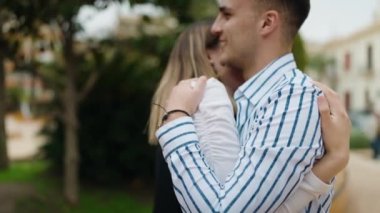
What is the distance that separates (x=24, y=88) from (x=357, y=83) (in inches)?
1006

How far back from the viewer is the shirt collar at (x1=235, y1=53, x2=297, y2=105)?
4.08 feet

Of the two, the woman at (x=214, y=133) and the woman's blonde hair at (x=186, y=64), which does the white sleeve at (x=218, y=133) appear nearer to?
the woman at (x=214, y=133)

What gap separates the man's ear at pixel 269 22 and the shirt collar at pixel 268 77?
0.07 metres

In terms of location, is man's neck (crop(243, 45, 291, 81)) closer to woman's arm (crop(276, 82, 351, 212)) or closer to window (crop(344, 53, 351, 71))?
woman's arm (crop(276, 82, 351, 212))

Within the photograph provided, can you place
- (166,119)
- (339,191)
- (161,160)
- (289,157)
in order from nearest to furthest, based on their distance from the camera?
(289,157)
(166,119)
(161,160)
(339,191)

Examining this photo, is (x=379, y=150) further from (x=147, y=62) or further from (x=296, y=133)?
(x=296, y=133)

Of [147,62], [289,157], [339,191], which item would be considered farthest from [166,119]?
[147,62]

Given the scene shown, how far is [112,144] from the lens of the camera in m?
8.35

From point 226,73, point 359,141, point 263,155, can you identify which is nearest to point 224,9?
point 226,73

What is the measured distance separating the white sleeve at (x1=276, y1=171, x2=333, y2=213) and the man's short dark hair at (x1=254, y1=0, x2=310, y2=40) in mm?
342

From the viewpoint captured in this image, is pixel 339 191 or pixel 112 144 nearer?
pixel 339 191

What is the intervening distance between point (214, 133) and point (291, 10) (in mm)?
332

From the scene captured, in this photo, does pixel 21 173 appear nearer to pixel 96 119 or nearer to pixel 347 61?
pixel 96 119

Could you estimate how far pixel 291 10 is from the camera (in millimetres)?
1235
